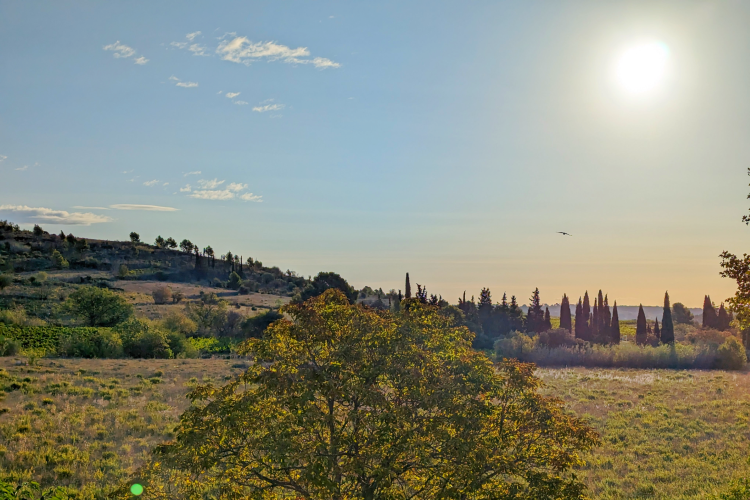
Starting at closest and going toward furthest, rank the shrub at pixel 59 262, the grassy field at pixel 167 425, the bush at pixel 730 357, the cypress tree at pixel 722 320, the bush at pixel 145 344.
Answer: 1. the grassy field at pixel 167 425
2. the bush at pixel 145 344
3. the bush at pixel 730 357
4. the cypress tree at pixel 722 320
5. the shrub at pixel 59 262

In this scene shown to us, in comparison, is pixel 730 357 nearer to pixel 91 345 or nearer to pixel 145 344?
pixel 145 344

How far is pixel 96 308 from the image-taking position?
64.3m

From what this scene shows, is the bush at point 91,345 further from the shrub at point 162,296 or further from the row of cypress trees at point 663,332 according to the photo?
the row of cypress trees at point 663,332

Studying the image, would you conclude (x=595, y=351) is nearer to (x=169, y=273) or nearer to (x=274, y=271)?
(x=169, y=273)

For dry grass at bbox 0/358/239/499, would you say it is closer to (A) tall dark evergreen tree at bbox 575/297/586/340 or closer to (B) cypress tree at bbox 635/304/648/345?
(A) tall dark evergreen tree at bbox 575/297/586/340

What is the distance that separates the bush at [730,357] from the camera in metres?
65.5

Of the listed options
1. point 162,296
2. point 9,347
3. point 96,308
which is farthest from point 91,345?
point 162,296

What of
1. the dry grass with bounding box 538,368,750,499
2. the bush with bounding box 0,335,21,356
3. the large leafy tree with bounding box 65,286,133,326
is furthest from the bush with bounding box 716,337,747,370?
the bush with bounding box 0,335,21,356

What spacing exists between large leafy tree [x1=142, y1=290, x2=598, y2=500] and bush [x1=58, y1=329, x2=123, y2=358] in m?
47.7

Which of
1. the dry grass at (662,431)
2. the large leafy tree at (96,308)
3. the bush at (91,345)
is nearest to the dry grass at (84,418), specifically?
the bush at (91,345)

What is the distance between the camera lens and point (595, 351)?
226 feet

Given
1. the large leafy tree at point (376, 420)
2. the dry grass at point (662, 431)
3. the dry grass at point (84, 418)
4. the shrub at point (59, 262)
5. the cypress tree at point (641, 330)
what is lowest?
the dry grass at point (662, 431)

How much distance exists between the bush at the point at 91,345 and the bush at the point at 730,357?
72890 mm

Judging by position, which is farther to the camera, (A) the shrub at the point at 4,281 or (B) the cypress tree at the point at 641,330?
(B) the cypress tree at the point at 641,330
